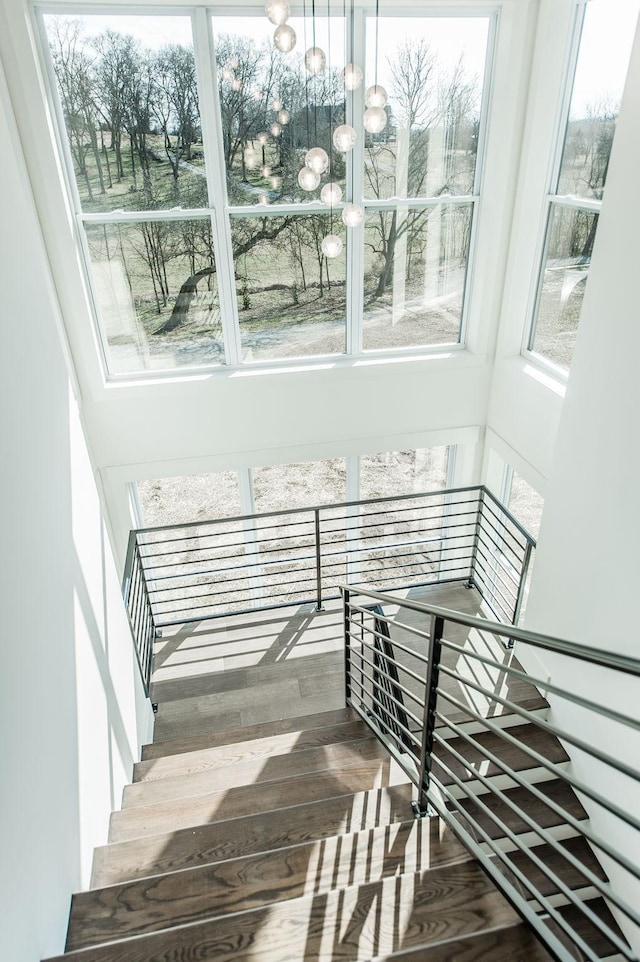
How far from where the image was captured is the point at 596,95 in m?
3.77

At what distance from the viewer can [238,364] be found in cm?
482

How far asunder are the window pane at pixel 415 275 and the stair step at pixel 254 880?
3.82m

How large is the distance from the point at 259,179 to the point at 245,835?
3966 millimetres

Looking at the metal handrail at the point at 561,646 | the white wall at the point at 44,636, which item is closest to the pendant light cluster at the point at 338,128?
the white wall at the point at 44,636

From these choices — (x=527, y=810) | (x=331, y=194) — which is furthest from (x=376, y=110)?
(x=527, y=810)

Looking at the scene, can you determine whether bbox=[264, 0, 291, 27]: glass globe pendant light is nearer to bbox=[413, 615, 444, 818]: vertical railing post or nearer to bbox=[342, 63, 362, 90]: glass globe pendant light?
bbox=[342, 63, 362, 90]: glass globe pendant light

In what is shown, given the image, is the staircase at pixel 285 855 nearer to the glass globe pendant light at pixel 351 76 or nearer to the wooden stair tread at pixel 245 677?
the wooden stair tread at pixel 245 677

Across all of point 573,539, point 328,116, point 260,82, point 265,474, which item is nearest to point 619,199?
point 573,539

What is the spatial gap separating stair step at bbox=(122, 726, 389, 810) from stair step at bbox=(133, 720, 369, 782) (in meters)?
0.08

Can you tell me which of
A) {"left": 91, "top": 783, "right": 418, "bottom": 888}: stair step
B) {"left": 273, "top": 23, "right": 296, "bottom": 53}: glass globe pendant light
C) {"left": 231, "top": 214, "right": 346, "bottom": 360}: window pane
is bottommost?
{"left": 91, "top": 783, "right": 418, "bottom": 888}: stair step

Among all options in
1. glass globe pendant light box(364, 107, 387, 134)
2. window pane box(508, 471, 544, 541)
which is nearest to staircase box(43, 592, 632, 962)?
window pane box(508, 471, 544, 541)

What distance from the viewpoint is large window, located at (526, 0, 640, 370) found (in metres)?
3.57

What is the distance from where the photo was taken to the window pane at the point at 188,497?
5.09 m

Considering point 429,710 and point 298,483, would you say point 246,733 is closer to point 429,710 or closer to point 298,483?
point 429,710
